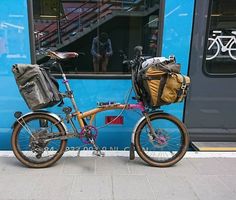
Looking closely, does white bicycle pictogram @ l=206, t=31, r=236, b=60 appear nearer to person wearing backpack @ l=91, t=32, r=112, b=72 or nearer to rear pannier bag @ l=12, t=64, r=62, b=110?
person wearing backpack @ l=91, t=32, r=112, b=72

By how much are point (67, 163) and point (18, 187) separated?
675mm

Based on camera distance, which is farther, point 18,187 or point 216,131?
point 216,131

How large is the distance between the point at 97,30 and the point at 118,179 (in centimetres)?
179

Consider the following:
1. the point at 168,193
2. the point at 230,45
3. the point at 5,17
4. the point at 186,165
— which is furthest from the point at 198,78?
the point at 5,17

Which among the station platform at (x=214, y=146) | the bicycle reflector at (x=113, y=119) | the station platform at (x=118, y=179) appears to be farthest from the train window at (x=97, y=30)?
the station platform at (x=214, y=146)

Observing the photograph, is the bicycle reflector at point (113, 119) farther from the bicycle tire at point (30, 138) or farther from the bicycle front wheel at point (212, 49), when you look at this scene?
the bicycle front wheel at point (212, 49)

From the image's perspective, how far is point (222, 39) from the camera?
12.6 ft

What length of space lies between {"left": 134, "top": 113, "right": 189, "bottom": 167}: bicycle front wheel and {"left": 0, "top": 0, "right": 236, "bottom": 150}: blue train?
0.39m

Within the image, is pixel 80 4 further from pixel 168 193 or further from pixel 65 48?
pixel 168 193

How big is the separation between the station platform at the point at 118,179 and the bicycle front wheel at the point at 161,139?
114mm

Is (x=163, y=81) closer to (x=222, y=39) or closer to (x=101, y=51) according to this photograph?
(x=101, y=51)

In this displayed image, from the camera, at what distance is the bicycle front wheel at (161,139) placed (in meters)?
3.36

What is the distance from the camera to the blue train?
11.5ft

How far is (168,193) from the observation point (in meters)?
2.84
